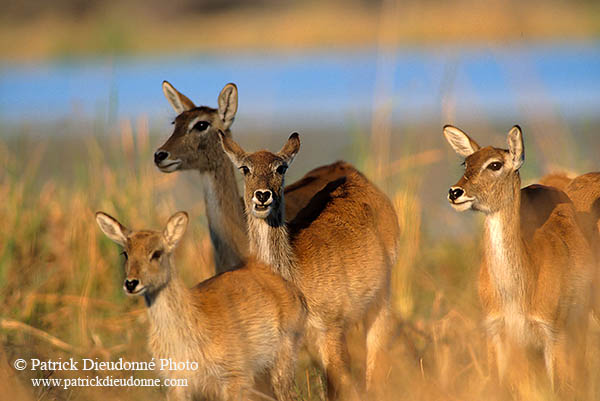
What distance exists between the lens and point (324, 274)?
24.1 ft

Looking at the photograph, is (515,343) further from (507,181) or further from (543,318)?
(507,181)

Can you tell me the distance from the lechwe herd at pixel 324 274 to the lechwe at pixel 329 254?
0.01 metres

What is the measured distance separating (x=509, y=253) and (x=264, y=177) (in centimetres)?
193

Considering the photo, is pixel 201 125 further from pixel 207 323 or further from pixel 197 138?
pixel 207 323

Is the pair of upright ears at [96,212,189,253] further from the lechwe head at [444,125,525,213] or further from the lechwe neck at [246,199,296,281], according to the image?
the lechwe head at [444,125,525,213]

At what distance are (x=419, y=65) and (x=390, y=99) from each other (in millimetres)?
1014

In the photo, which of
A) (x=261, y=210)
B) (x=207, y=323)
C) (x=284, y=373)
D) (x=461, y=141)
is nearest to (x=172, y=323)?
(x=207, y=323)

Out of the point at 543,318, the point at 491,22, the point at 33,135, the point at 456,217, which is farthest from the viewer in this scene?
the point at 33,135

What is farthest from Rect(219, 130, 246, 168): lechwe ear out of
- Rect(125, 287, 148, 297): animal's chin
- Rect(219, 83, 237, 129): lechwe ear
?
Rect(125, 287, 148, 297): animal's chin

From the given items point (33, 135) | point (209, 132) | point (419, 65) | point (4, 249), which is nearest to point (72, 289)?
point (4, 249)

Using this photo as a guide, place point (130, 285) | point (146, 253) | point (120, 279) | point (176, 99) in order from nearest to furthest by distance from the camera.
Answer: point (130, 285) < point (146, 253) < point (176, 99) < point (120, 279)

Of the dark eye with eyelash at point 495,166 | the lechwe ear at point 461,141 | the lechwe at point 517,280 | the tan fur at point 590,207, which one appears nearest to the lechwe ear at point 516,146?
the lechwe at point 517,280

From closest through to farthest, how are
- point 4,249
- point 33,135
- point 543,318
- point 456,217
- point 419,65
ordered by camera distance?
point 543,318
point 4,249
point 419,65
point 456,217
point 33,135

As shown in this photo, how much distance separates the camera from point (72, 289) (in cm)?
941
